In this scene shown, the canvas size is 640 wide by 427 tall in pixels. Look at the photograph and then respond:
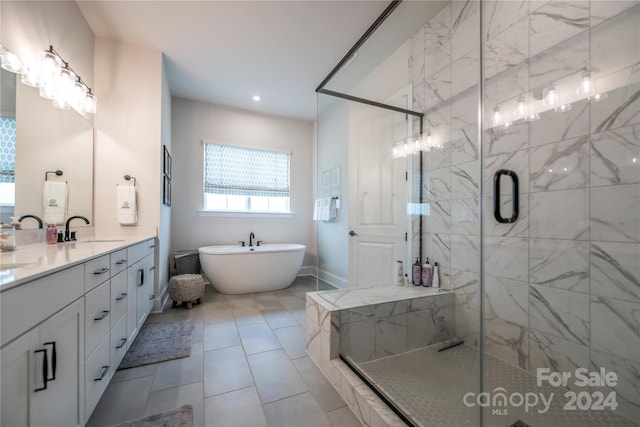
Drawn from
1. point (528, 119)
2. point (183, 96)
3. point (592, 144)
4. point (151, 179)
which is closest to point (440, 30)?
point (528, 119)

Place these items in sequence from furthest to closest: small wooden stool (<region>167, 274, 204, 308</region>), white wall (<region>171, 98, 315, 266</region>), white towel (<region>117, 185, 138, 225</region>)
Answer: white wall (<region>171, 98, 315, 266</region>) < small wooden stool (<region>167, 274, 204, 308</region>) < white towel (<region>117, 185, 138, 225</region>)

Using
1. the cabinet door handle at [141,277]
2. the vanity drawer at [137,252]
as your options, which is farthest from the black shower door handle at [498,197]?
the cabinet door handle at [141,277]

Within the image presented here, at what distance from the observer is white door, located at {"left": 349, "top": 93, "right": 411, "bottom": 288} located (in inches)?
97.6

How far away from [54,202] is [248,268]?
193 centimetres

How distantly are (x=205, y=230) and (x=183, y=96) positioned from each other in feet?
6.53

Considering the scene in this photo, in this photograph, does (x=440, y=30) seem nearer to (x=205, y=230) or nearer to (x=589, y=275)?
(x=589, y=275)

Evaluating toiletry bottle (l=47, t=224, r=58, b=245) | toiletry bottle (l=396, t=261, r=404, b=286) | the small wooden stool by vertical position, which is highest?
toiletry bottle (l=47, t=224, r=58, b=245)

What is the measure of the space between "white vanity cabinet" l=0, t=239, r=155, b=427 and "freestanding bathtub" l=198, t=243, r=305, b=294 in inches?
63.8

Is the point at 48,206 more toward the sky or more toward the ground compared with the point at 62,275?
more toward the sky

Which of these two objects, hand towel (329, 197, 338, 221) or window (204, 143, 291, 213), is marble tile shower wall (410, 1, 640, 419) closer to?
hand towel (329, 197, 338, 221)

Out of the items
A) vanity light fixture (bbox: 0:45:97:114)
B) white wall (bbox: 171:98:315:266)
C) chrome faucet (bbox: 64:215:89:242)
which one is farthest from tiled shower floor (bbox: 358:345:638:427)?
white wall (bbox: 171:98:315:266)

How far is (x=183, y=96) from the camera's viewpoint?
144 inches

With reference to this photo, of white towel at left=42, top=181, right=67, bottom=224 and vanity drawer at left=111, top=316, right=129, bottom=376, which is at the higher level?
white towel at left=42, top=181, right=67, bottom=224

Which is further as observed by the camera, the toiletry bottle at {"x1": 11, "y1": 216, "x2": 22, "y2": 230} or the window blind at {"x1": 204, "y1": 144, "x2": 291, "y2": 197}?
the window blind at {"x1": 204, "y1": 144, "x2": 291, "y2": 197}
